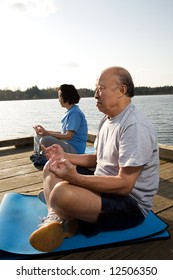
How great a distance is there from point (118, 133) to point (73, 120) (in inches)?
84.2

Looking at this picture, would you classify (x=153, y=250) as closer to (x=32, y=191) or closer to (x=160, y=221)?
(x=160, y=221)

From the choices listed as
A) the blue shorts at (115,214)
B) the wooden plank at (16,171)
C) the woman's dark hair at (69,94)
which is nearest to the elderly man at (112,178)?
the blue shorts at (115,214)

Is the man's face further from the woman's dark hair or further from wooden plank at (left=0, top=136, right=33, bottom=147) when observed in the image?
→ wooden plank at (left=0, top=136, right=33, bottom=147)

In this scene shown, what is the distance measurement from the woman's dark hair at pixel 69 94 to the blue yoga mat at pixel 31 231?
1.98 meters

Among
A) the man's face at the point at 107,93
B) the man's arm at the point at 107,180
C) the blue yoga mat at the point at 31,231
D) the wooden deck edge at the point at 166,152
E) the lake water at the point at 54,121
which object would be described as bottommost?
the lake water at the point at 54,121

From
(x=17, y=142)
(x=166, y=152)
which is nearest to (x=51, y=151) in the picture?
(x=166, y=152)

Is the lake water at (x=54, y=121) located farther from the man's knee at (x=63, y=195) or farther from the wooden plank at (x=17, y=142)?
the man's knee at (x=63, y=195)

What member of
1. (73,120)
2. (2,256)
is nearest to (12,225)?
(2,256)

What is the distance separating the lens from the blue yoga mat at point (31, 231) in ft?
7.11

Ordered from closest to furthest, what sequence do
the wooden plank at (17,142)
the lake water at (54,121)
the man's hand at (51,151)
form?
1. the man's hand at (51,151)
2. the wooden plank at (17,142)
3. the lake water at (54,121)

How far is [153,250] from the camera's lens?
2.19 meters

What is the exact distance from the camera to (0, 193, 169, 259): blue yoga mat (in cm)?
217

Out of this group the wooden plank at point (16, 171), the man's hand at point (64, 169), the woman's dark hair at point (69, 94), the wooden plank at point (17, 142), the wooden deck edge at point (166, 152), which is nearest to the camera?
the man's hand at point (64, 169)

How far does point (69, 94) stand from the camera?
4.41 m
